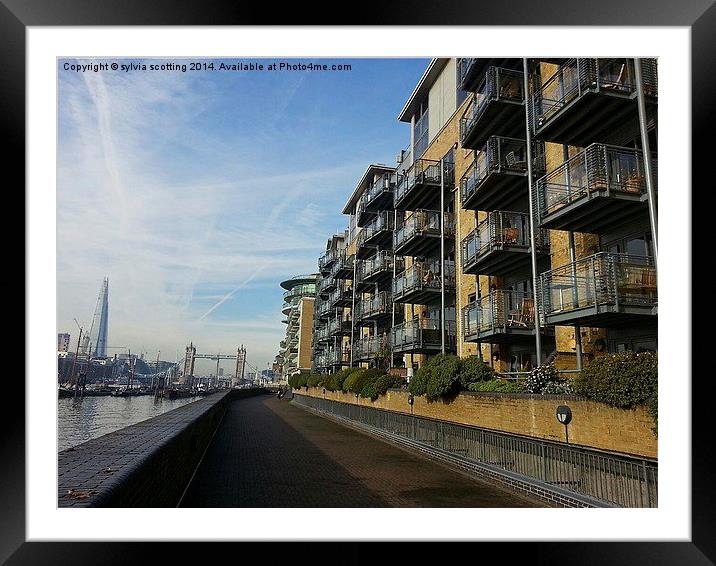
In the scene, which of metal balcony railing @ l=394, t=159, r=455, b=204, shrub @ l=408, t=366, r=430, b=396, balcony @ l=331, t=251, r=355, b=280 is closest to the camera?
shrub @ l=408, t=366, r=430, b=396

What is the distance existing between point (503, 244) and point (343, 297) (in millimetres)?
26411

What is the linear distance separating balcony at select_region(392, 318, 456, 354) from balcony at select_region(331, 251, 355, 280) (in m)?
17.2

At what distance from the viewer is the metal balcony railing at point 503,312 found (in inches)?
597

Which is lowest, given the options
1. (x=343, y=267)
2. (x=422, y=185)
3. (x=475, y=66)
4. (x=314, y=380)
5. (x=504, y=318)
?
(x=314, y=380)

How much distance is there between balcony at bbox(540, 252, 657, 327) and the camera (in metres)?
10.2

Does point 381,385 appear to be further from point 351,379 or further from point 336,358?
point 336,358

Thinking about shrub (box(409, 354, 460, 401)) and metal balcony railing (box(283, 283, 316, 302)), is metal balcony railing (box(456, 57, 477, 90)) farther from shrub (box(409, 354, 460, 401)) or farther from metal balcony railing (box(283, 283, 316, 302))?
metal balcony railing (box(283, 283, 316, 302))

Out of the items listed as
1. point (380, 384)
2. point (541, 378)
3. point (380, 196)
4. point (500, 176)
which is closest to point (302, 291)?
point (380, 196)

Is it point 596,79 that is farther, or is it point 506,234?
point 506,234

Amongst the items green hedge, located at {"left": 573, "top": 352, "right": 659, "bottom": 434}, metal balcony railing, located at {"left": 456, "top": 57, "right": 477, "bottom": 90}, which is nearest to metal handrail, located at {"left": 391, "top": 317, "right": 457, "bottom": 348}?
metal balcony railing, located at {"left": 456, "top": 57, "right": 477, "bottom": 90}

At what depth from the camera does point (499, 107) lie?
16031 mm

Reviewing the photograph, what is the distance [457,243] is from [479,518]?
48.9ft

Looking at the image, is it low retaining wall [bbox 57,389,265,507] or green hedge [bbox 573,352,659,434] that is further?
green hedge [bbox 573,352,659,434]
